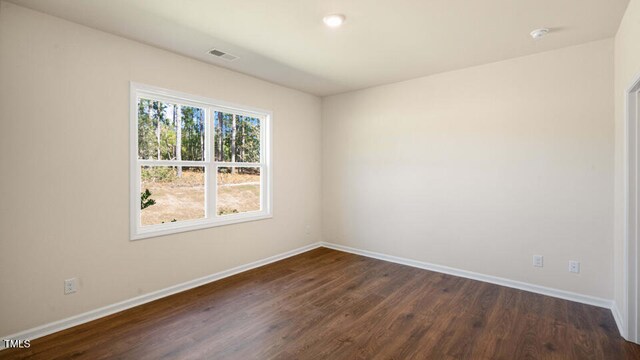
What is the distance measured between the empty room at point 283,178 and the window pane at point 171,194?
0.07 feet

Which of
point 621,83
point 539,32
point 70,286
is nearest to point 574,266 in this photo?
point 621,83

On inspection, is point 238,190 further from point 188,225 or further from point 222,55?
point 222,55

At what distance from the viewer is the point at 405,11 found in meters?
2.42

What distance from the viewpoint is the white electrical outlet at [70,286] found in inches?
101

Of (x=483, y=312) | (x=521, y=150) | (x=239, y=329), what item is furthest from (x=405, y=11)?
(x=239, y=329)

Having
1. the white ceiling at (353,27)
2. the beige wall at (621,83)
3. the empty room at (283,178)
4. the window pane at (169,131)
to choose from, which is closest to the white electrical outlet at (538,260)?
the empty room at (283,178)

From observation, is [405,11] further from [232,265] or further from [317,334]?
[232,265]

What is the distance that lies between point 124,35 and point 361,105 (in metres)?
3.20

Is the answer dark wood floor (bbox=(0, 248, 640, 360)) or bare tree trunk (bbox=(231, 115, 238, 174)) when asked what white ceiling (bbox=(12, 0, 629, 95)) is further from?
dark wood floor (bbox=(0, 248, 640, 360))

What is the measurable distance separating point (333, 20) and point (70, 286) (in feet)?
10.6

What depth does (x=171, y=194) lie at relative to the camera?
11.1ft

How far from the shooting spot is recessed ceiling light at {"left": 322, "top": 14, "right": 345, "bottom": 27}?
8.18ft

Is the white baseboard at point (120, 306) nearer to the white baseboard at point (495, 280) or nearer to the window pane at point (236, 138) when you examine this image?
the window pane at point (236, 138)

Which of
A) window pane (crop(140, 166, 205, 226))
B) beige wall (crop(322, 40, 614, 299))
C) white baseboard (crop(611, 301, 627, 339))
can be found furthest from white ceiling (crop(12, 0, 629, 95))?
white baseboard (crop(611, 301, 627, 339))
